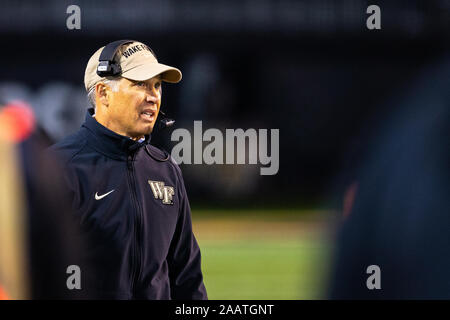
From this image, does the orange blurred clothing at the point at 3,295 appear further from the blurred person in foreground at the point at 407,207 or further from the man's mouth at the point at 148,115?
the man's mouth at the point at 148,115

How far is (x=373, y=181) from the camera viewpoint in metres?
0.91

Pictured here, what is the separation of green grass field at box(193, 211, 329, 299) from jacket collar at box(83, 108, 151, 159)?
12.5ft

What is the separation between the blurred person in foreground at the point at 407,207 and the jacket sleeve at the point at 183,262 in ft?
5.01

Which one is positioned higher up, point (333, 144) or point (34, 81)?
point (34, 81)

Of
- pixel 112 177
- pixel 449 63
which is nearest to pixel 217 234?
pixel 112 177

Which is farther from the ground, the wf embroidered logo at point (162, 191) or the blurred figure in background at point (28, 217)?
the blurred figure in background at point (28, 217)

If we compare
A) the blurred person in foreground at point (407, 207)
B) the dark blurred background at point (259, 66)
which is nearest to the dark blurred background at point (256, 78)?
the dark blurred background at point (259, 66)

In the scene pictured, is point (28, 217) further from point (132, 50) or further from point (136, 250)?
point (132, 50)

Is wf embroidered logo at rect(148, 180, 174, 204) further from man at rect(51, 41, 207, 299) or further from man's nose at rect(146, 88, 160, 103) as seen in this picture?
man's nose at rect(146, 88, 160, 103)

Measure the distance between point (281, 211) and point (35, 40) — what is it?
5880 mm

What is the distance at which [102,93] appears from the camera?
239 cm

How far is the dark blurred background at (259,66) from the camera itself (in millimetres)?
13086

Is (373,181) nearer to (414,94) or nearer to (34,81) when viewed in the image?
(414,94)

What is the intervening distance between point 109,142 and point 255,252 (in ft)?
29.1
